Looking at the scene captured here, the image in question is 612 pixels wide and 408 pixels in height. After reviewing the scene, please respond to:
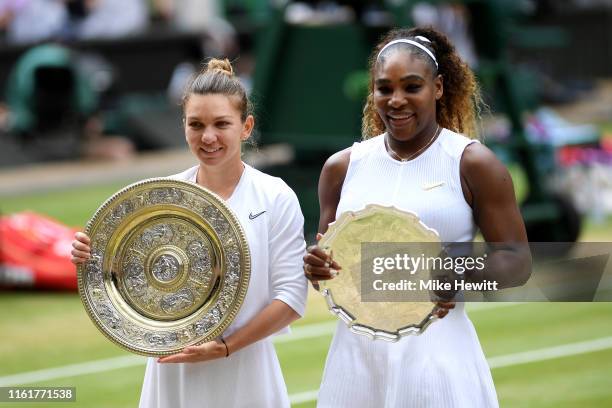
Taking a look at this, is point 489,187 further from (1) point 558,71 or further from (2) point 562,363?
(1) point 558,71

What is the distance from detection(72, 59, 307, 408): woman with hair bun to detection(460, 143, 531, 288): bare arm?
0.55m

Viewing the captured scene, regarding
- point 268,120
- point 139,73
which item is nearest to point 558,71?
point 139,73

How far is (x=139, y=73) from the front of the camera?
62.0ft

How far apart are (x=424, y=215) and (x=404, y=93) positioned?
0.36 m

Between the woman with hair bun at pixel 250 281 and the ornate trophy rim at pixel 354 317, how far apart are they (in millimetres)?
174

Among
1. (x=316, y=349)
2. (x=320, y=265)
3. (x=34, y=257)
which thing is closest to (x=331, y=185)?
(x=320, y=265)

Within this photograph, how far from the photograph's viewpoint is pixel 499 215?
3.83m

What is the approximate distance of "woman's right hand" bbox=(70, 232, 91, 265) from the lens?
393 centimetres

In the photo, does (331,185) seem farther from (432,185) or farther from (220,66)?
(220,66)

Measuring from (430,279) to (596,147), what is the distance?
10229 millimetres

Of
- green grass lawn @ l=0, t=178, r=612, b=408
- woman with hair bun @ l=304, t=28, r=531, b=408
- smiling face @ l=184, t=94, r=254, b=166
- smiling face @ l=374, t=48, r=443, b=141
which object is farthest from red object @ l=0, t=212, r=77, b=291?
smiling face @ l=374, t=48, r=443, b=141

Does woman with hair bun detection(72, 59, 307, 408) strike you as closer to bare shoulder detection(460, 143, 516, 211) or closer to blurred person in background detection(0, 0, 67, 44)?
bare shoulder detection(460, 143, 516, 211)

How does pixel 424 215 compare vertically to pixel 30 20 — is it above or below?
below

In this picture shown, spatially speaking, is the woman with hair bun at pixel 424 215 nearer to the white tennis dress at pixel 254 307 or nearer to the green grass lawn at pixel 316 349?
the white tennis dress at pixel 254 307
